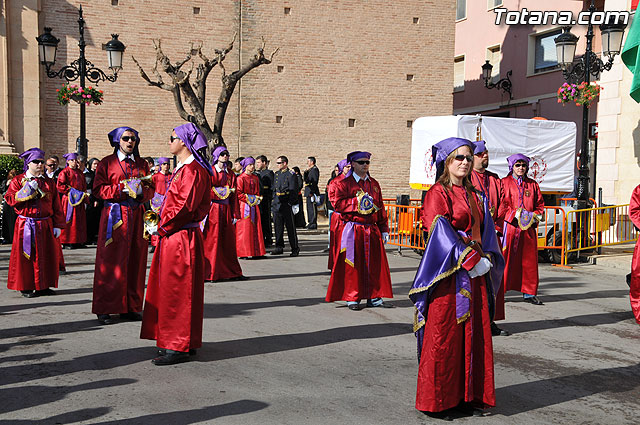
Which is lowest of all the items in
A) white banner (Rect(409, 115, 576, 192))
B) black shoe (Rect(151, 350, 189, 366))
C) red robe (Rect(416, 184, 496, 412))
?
black shoe (Rect(151, 350, 189, 366))

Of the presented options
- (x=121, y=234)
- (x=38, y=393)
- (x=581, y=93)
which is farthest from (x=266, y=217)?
(x=38, y=393)

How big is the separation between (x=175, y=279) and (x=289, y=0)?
20051 millimetres

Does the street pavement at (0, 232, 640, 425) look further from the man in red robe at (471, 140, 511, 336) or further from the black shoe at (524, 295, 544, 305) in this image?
the man in red robe at (471, 140, 511, 336)

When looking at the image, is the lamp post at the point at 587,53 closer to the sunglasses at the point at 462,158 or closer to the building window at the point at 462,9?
the sunglasses at the point at 462,158

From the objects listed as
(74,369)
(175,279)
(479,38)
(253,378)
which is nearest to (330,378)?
(253,378)

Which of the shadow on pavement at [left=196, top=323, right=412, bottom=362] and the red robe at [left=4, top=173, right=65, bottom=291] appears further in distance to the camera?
the red robe at [left=4, top=173, right=65, bottom=291]

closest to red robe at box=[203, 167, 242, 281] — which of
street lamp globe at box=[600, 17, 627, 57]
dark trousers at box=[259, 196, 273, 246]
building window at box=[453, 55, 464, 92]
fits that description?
dark trousers at box=[259, 196, 273, 246]

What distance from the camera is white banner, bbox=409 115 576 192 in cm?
1610

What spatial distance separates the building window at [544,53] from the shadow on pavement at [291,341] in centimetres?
2388

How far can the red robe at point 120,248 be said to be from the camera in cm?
787

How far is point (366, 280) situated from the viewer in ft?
30.0

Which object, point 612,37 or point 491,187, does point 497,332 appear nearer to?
point 491,187

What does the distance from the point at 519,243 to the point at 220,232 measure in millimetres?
4817

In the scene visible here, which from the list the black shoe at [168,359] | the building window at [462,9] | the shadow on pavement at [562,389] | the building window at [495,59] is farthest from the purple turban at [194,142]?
the building window at [462,9]
